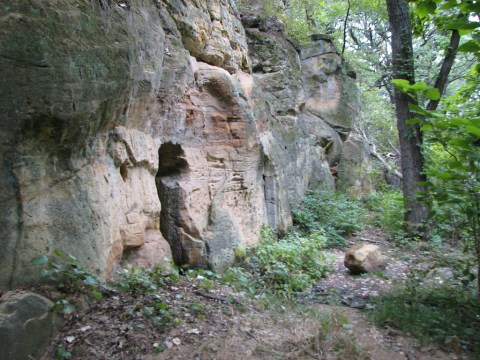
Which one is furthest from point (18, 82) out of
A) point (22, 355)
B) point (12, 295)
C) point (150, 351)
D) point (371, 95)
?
point (371, 95)

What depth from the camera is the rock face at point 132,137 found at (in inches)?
135

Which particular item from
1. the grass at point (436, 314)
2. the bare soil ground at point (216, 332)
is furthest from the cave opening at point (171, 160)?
the grass at point (436, 314)

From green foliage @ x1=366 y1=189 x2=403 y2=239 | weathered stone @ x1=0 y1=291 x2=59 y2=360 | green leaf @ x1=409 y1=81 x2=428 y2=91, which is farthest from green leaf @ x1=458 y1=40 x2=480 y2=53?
green foliage @ x1=366 y1=189 x2=403 y2=239

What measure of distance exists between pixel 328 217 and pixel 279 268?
4769 millimetres

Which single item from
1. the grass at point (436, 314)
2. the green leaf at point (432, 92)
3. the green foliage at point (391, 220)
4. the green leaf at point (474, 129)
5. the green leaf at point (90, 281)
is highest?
the green leaf at point (432, 92)

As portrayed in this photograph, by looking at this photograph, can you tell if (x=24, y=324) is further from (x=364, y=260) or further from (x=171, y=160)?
(x=364, y=260)

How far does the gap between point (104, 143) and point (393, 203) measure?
29.6ft

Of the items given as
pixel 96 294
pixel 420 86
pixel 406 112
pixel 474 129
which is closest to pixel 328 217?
pixel 406 112

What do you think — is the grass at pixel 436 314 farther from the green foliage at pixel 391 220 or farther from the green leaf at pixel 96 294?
the green foliage at pixel 391 220

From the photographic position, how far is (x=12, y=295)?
10.5ft

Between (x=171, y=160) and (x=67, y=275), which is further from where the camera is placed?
(x=171, y=160)

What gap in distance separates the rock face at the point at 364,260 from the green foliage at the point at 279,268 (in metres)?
0.44

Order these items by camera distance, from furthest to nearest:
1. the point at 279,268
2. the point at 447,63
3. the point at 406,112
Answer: the point at 406,112
the point at 447,63
the point at 279,268

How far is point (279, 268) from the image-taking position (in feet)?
21.2
